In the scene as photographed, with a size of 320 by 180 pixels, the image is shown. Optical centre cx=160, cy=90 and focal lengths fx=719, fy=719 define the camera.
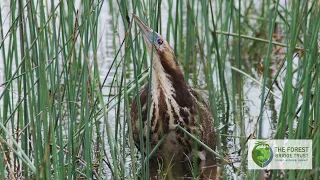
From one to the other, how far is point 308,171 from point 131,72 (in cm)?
330

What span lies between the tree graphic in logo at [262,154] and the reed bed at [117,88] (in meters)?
0.07

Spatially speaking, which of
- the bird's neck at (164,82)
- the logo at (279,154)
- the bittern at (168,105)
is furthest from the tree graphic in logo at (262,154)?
the bird's neck at (164,82)

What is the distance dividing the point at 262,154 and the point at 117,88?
4.13ft

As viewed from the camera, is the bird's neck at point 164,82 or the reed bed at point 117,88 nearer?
the reed bed at point 117,88

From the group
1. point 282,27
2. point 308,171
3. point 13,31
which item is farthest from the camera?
point 282,27

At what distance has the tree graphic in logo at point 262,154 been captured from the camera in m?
3.12

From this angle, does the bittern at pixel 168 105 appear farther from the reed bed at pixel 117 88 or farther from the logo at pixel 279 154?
the logo at pixel 279 154

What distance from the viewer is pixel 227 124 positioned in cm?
493

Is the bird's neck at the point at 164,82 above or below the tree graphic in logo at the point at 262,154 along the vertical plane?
above

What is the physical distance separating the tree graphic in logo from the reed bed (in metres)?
0.07

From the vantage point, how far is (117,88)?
13.7 ft

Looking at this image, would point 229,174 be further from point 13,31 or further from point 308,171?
point 13,31

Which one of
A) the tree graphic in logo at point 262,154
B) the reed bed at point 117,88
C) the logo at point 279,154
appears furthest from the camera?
the tree graphic in logo at point 262,154

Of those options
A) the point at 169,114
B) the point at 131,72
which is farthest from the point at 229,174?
the point at 131,72
